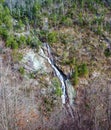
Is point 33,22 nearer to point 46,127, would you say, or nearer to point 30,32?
point 30,32

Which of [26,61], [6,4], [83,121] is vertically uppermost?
[83,121]

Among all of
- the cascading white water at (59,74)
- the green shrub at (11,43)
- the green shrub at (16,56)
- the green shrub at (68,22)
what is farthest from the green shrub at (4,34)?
the green shrub at (68,22)

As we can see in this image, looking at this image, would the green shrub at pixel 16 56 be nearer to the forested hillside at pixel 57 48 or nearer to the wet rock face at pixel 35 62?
the forested hillside at pixel 57 48

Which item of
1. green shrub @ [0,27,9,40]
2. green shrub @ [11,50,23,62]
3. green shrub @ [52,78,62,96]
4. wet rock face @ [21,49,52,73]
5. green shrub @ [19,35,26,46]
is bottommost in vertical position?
green shrub @ [52,78,62,96]

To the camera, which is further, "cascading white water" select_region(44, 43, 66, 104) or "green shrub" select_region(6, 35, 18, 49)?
"green shrub" select_region(6, 35, 18, 49)

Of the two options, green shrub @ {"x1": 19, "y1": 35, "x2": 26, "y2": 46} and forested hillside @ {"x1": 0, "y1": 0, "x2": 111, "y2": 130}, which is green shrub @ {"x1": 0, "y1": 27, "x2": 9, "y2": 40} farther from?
green shrub @ {"x1": 19, "y1": 35, "x2": 26, "y2": 46}

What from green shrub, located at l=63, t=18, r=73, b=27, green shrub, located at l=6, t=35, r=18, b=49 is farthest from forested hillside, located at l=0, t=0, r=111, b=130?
green shrub, located at l=63, t=18, r=73, b=27

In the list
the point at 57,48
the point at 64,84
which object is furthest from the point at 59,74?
the point at 57,48

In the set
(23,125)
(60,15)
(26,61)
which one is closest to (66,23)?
(60,15)
